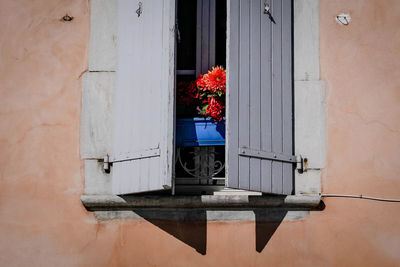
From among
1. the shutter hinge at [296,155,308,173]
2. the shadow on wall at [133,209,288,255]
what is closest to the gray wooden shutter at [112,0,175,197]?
the shadow on wall at [133,209,288,255]

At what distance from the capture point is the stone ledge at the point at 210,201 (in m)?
4.23

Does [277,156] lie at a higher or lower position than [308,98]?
lower

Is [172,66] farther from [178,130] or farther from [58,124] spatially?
[58,124]

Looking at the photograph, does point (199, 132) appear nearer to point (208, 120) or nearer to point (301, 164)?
point (208, 120)

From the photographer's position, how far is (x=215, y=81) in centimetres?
433

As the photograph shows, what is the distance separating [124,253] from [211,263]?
2.24ft

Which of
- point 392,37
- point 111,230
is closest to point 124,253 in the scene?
point 111,230

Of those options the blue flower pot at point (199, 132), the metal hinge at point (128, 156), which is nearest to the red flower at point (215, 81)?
the blue flower pot at point (199, 132)

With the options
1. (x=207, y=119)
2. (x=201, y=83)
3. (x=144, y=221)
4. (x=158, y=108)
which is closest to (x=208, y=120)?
(x=207, y=119)

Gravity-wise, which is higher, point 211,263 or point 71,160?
point 71,160

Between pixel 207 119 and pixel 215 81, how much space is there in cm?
31

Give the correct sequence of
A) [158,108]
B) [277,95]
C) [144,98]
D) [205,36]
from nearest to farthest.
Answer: [158,108]
[144,98]
[277,95]
[205,36]

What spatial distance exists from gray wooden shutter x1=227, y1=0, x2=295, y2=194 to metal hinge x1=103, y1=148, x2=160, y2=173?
533 millimetres

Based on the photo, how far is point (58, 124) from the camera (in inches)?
175
